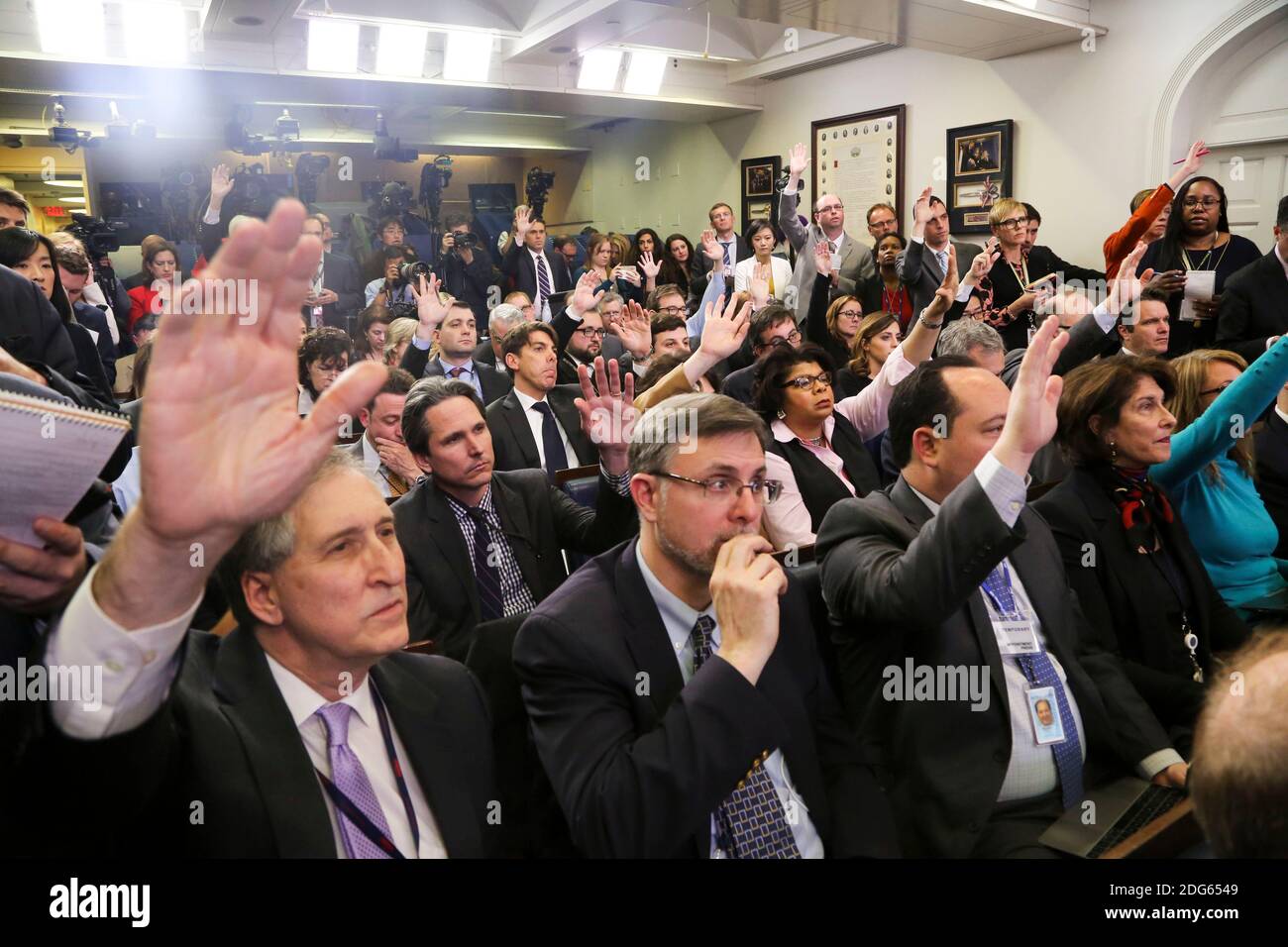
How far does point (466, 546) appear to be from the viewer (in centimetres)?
223

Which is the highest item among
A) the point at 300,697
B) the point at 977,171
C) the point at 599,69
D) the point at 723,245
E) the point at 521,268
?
the point at 599,69

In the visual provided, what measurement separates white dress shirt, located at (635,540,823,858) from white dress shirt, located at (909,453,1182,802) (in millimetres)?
405

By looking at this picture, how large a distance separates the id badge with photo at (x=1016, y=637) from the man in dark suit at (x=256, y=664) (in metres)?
0.92

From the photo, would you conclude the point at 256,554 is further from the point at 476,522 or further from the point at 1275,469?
the point at 1275,469

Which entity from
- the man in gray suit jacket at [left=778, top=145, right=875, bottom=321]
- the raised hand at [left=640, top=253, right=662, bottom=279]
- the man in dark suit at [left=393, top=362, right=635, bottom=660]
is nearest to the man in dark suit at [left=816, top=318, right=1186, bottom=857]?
the man in dark suit at [left=393, top=362, right=635, bottom=660]

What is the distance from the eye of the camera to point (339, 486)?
3.96 feet

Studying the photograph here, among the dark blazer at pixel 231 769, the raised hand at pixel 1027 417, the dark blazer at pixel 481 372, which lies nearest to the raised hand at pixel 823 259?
the dark blazer at pixel 481 372

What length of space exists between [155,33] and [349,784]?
726 centimetres

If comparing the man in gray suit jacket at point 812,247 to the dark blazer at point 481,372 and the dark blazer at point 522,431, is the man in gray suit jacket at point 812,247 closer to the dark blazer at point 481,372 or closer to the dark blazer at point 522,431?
the dark blazer at point 481,372

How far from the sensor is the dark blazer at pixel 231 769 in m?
0.85

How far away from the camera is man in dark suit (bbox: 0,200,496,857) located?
2.58 feet

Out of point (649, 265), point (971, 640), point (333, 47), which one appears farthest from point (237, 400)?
point (333, 47)

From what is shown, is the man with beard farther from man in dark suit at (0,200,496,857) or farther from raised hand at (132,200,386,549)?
raised hand at (132,200,386,549)

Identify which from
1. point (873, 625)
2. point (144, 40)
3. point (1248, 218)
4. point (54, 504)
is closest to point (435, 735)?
point (54, 504)
